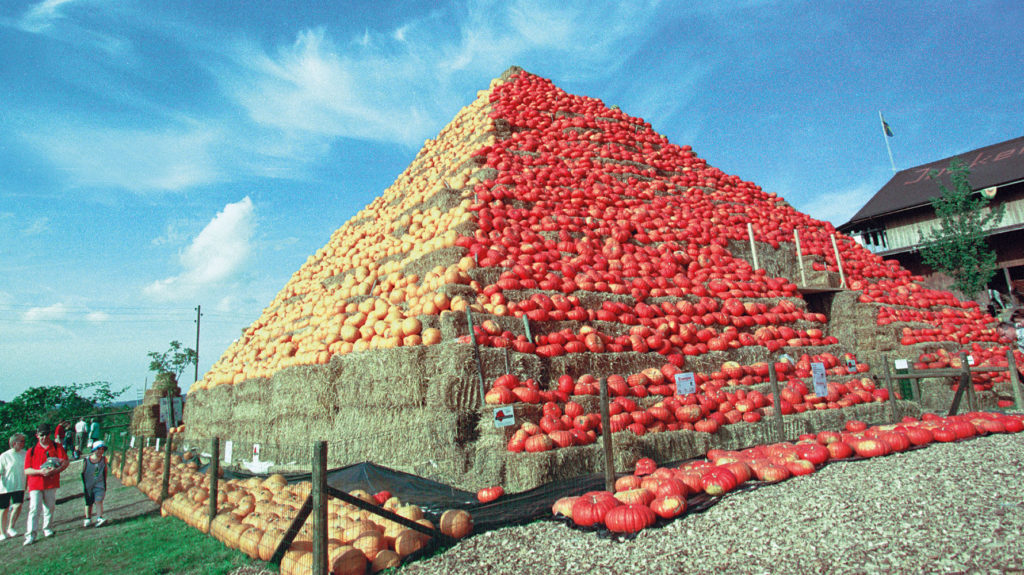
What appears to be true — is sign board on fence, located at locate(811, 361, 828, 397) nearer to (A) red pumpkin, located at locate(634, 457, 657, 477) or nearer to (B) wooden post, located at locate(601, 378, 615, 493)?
(A) red pumpkin, located at locate(634, 457, 657, 477)

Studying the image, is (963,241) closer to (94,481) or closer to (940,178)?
(940,178)

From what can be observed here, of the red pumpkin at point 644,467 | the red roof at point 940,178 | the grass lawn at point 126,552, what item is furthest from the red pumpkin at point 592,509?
the red roof at point 940,178

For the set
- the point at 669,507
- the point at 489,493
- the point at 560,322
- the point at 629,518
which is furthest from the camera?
the point at 560,322

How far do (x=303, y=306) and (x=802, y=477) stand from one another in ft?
40.0

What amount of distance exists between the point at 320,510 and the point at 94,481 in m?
7.07

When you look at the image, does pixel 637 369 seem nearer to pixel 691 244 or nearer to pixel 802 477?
pixel 802 477

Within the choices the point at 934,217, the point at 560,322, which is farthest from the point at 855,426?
the point at 934,217

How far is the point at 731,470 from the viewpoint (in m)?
5.62

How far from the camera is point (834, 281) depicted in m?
13.9

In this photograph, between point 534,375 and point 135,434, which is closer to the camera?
point 534,375

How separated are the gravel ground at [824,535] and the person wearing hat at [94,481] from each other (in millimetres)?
7084

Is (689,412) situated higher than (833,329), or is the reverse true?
(833,329)

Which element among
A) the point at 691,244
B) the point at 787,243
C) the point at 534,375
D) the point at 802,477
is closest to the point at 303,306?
the point at 534,375

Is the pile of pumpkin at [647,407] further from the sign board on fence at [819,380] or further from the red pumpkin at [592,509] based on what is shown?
the red pumpkin at [592,509]
